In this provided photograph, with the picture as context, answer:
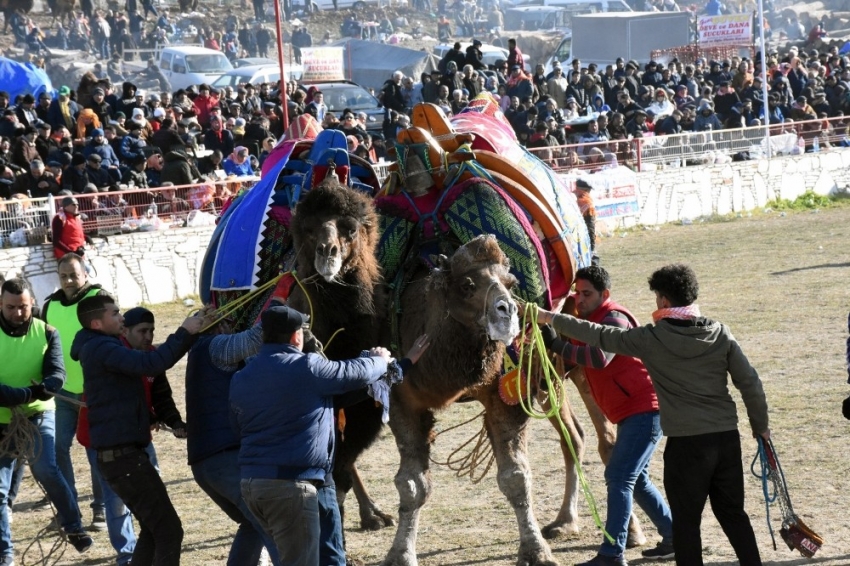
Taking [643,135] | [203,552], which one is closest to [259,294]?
[203,552]

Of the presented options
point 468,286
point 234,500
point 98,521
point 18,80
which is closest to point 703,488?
point 468,286

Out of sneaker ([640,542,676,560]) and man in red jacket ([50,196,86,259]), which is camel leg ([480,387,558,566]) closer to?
sneaker ([640,542,676,560])

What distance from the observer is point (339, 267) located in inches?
235

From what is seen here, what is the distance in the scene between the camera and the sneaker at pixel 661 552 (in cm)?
648

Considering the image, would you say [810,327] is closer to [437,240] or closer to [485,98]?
[485,98]

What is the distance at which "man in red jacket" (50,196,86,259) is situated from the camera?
14688mm

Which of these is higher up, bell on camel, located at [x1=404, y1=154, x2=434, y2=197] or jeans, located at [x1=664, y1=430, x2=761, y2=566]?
bell on camel, located at [x1=404, y1=154, x2=434, y2=197]

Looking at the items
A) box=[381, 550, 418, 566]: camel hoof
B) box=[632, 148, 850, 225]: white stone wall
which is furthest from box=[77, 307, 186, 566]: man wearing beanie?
box=[632, 148, 850, 225]: white stone wall

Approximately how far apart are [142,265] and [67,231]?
4.36 ft

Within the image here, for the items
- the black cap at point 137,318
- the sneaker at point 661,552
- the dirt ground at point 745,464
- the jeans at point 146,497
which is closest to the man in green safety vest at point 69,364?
the dirt ground at point 745,464

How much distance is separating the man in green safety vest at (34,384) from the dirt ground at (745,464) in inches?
15.0

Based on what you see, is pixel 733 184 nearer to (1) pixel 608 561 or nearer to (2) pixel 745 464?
(2) pixel 745 464

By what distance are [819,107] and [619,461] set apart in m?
23.3

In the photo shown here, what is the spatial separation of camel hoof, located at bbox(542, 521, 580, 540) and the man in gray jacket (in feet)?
4.69
